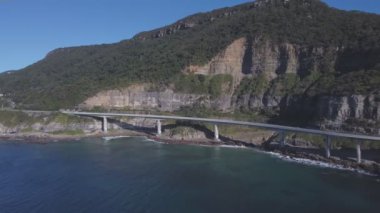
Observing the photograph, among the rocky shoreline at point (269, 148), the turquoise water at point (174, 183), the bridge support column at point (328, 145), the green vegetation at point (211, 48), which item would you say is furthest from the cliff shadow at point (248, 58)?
the bridge support column at point (328, 145)

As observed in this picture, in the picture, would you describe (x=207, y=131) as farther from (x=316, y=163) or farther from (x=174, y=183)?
(x=174, y=183)

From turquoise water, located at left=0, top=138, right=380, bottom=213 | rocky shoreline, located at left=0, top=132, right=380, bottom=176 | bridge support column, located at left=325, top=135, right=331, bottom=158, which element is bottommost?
turquoise water, located at left=0, top=138, right=380, bottom=213

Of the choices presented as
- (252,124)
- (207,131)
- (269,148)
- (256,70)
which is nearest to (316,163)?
(269,148)

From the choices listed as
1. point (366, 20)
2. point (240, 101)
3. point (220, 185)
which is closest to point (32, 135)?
point (240, 101)

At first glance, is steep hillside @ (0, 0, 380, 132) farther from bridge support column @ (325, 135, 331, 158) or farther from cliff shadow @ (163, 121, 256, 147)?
cliff shadow @ (163, 121, 256, 147)

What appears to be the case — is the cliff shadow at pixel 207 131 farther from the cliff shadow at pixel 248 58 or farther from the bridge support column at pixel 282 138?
the cliff shadow at pixel 248 58

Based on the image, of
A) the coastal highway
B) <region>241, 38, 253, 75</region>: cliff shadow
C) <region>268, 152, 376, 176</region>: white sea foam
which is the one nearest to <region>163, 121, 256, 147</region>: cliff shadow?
the coastal highway
